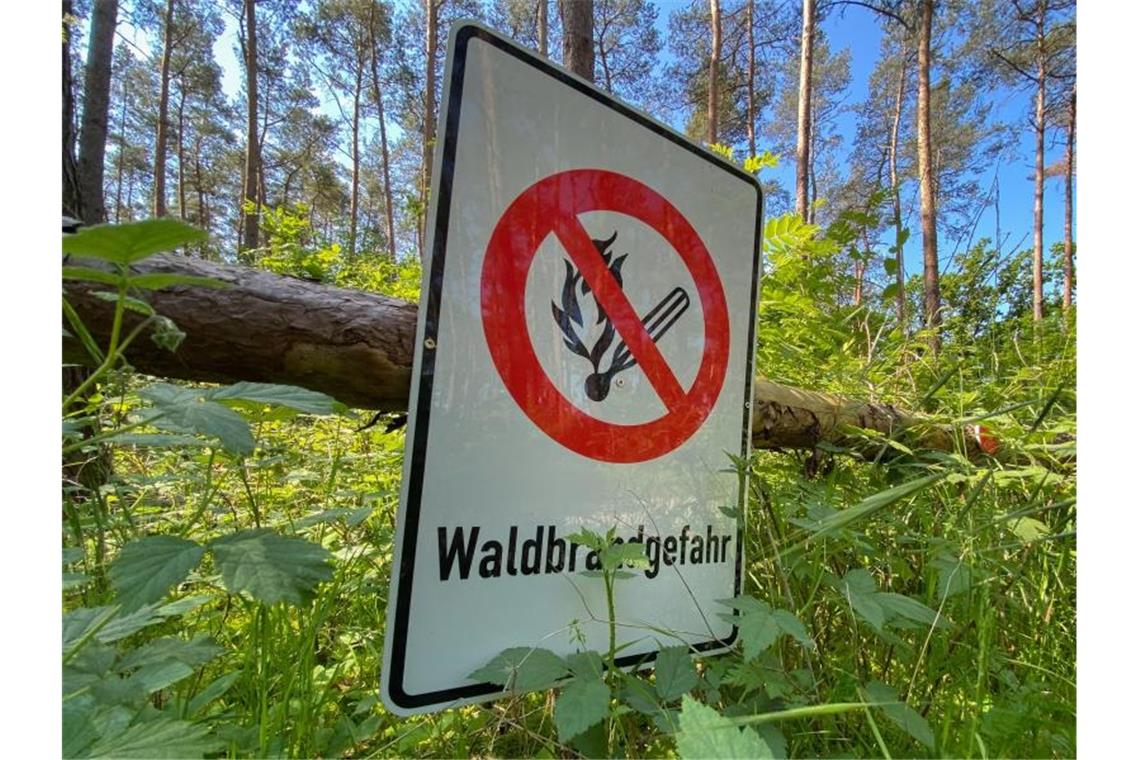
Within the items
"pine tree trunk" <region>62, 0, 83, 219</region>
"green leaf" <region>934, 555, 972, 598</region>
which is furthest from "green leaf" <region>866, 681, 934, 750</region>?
"pine tree trunk" <region>62, 0, 83, 219</region>

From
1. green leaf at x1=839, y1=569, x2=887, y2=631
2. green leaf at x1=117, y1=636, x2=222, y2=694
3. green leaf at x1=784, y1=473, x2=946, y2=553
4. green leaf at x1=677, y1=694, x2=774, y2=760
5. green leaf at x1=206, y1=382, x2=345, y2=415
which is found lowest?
green leaf at x1=117, y1=636, x2=222, y2=694

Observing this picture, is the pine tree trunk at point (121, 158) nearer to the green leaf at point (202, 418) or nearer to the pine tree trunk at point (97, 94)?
the pine tree trunk at point (97, 94)

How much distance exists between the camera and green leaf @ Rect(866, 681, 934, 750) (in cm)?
58

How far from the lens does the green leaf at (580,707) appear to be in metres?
0.55

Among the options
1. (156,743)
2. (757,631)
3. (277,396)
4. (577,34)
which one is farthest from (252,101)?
(757,631)

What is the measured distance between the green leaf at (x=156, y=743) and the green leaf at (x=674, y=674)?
0.49 m

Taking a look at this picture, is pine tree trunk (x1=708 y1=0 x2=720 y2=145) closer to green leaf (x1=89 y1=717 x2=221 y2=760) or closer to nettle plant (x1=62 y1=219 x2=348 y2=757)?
nettle plant (x1=62 y1=219 x2=348 y2=757)

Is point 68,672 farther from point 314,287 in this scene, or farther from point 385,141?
point 385,141

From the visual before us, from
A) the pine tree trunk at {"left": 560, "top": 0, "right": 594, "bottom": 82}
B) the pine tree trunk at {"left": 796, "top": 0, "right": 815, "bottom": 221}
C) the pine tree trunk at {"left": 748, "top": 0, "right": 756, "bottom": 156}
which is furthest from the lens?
the pine tree trunk at {"left": 796, "top": 0, "right": 815, "bottom": 221}

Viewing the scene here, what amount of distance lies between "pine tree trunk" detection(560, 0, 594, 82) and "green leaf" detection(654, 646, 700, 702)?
2.91 meters

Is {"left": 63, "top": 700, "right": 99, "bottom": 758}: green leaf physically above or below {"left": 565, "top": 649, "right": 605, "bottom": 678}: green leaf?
above

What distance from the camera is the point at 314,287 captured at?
90 cm

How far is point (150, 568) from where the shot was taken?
1.60 feet
